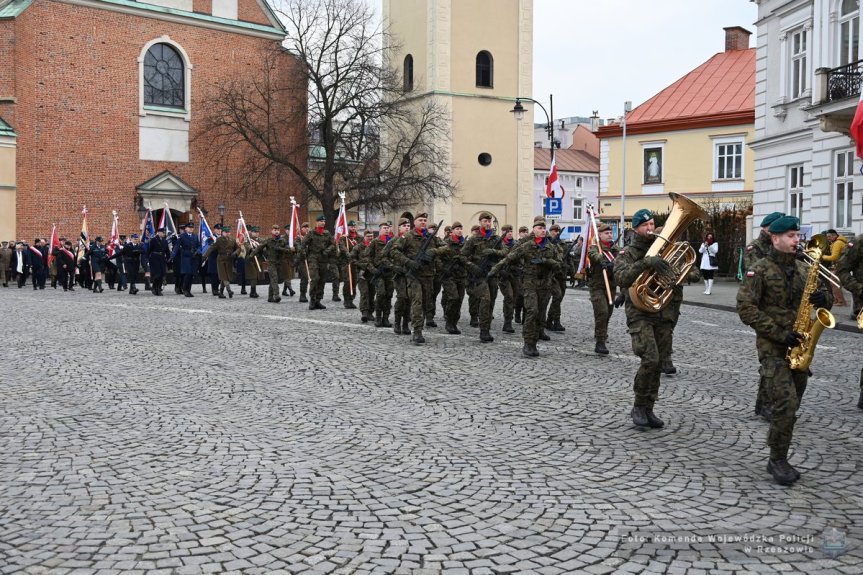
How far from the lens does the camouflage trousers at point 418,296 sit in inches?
561

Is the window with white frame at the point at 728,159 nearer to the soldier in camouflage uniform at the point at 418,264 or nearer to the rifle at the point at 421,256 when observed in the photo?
the soldier in camouflage uniform at the point at 418,264

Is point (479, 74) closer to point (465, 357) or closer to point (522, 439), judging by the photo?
point (465, 357)

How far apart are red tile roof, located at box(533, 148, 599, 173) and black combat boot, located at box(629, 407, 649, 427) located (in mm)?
77049

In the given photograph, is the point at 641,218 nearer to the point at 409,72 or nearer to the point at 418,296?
the point at 418,296

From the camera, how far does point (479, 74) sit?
5028cm

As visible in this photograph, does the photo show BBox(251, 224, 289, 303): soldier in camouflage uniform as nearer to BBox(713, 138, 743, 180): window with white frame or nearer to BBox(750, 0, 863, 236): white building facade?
BBox(750, 0, 863, 236): white building facade

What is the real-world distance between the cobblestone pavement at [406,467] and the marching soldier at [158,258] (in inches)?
509

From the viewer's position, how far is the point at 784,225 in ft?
21.7

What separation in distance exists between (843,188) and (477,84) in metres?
28.5

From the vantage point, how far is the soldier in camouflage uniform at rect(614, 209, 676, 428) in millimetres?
7938

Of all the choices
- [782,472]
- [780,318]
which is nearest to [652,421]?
[780,318]

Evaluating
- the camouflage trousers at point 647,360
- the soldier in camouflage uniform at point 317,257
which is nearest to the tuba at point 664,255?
the camouflage trousers at point 647,360

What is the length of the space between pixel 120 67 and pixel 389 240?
93.2ft

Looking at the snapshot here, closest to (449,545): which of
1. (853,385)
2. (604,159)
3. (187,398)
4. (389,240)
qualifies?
(187,398)
